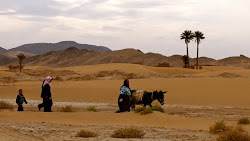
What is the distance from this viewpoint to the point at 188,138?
1179cm

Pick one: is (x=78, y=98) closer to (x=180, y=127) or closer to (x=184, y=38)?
(x=180, y=127)

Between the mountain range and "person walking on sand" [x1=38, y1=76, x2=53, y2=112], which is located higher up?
the mountain range

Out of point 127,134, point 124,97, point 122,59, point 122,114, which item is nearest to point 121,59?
point 122,59

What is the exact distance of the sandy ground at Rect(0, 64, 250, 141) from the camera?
12711 mm

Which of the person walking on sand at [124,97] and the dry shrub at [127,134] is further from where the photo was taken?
the person walking on sand at [124,97]

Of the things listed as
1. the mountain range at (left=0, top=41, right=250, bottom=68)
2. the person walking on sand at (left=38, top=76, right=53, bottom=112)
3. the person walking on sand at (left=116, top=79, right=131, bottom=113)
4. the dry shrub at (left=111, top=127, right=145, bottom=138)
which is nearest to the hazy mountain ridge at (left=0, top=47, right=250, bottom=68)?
the mountain range at (left=0, top=41, right=250, bottom=68)

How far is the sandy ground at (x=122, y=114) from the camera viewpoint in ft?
41.7

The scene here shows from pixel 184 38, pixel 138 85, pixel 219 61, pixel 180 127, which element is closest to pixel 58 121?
pixel 180 127

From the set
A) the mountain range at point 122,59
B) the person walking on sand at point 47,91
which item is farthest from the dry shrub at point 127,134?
the mountain range at point 122,59

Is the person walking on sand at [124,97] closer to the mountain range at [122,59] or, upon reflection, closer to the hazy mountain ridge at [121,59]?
the mountain range at [122,59]

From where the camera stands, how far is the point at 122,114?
17.3 meters

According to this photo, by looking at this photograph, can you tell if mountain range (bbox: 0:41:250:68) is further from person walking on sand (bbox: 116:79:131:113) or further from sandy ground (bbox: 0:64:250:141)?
person walking on sand (bbox: 116:79:131:113)

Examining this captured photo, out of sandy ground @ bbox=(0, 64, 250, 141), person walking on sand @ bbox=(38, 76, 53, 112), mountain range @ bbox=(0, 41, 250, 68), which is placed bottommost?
sandy ground @ bbox=(0, 64, 250, 141)

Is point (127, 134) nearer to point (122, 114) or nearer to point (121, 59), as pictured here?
point (122, 114)
